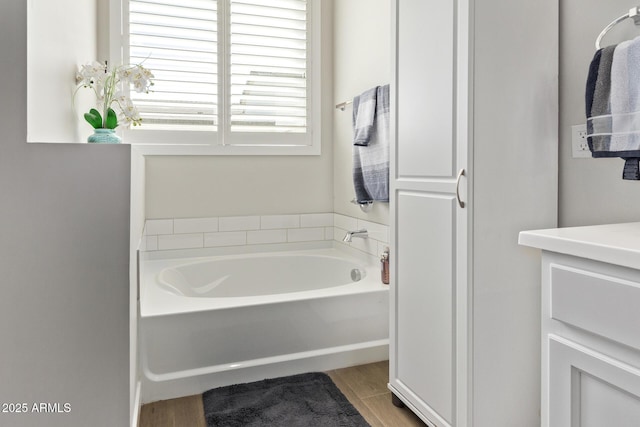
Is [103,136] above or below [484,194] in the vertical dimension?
above

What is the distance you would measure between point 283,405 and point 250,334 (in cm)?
36

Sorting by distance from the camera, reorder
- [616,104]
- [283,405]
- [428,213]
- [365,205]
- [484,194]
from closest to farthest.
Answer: [616,104] < [484,194] < [428,213] < [283,405] < [365,205]

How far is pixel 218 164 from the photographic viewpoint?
10.3 ft

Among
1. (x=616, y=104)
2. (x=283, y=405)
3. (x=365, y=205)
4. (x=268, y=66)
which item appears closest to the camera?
(x=616, y=104)

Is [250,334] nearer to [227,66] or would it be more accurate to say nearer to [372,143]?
[372,143]

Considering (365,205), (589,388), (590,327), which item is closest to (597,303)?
(590,327)

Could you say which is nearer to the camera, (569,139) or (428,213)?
(569,139)

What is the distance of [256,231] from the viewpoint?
326cm

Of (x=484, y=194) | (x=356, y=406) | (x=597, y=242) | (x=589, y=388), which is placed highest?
(x=484, y=194)

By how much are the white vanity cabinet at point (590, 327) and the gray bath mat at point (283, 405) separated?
3.33 feet

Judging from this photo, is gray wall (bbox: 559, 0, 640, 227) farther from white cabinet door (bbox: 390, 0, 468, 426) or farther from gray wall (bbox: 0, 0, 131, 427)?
gray wall (bbox: 0, 0, 131, 427)

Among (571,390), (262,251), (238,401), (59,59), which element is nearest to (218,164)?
(262,251)

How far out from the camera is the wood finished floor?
186 cm

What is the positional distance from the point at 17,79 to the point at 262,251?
218cm
